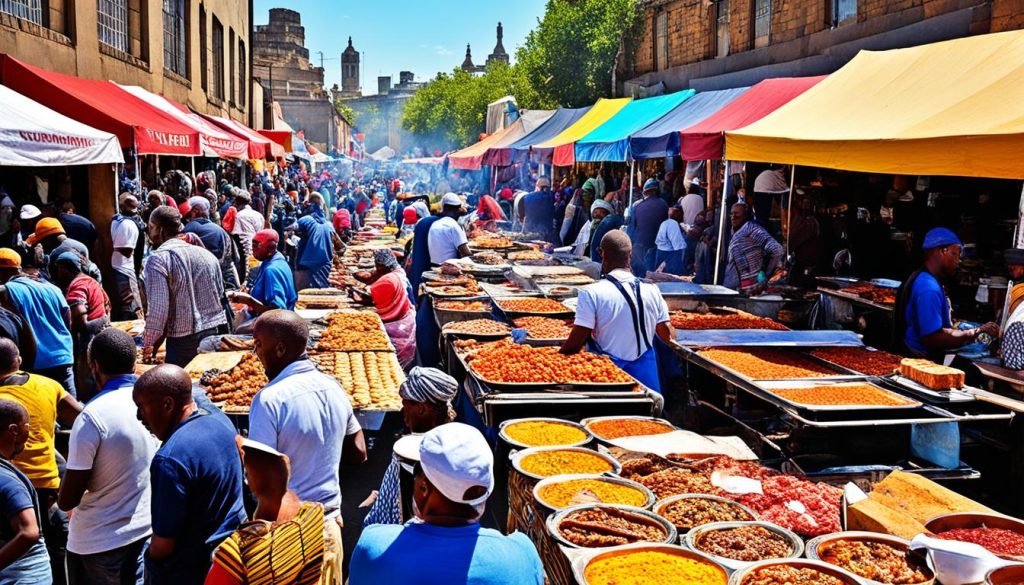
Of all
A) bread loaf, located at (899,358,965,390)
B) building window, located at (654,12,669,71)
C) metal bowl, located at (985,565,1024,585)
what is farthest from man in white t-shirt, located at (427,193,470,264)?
building window, located at (654,12,669,71)

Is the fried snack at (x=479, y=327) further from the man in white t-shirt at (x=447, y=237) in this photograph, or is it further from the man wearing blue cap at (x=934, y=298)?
the man wearing blue cap at (x=934, y=298)

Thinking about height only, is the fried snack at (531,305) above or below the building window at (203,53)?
below

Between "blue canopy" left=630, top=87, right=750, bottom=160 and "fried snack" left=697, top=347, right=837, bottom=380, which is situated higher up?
"blue canopy" left=630, top=87, right=750, bottom=160

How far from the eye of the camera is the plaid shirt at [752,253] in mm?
11055

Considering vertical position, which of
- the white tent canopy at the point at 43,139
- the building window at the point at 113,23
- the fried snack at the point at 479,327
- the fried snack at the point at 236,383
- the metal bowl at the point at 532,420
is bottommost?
the metal bowl at the point at 532,420

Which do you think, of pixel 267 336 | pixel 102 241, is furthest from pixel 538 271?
pixel 267 336

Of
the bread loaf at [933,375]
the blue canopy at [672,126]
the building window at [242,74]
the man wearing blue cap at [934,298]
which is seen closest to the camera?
the bread loaf at [933,375]

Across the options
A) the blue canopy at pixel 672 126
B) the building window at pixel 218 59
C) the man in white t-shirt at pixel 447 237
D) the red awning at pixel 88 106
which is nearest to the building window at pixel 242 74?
the building window at pixel 218 59

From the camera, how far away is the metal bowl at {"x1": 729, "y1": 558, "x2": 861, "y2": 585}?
3.77 meters

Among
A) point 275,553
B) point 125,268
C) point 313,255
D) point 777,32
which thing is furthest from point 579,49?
point 275,553

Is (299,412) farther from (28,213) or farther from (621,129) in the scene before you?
(621,129)

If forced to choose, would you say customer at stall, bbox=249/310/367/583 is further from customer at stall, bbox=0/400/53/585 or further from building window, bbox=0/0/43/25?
building window, bbox=0/0/43/25

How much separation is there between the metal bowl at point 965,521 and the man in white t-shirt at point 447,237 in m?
8.36

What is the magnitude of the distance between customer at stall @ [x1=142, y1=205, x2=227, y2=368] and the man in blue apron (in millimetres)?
3313
